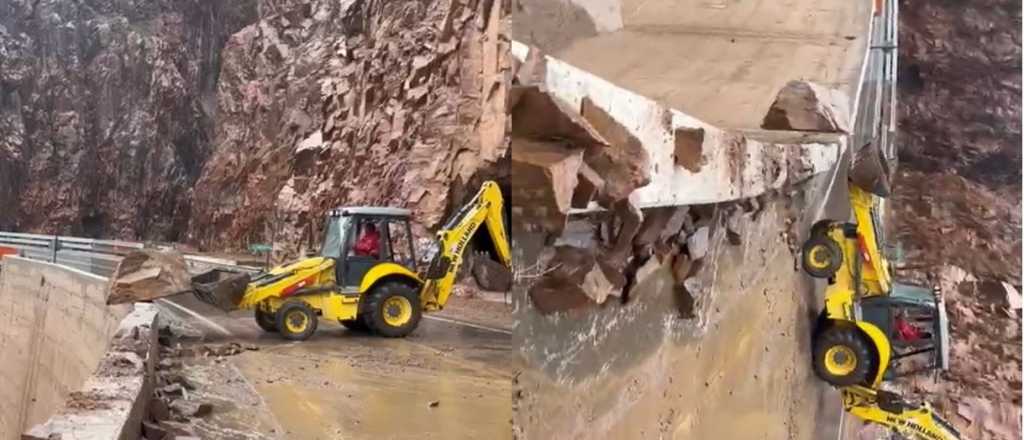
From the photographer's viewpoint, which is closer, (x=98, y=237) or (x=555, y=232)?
(x=555, y=232)

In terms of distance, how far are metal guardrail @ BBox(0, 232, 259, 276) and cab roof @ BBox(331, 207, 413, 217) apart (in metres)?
0.29

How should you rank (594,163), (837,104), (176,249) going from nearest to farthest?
(594,163)
(837,104)
(176,249)

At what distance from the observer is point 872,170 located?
0.60 meters

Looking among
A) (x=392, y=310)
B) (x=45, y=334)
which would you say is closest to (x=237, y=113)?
(x=392, y=310)

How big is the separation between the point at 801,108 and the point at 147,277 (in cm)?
155

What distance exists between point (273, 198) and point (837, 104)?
1.06 metres

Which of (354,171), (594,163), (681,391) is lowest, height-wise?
(681,391)

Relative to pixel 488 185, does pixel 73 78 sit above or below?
above

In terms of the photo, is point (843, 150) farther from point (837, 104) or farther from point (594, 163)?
point (594, 163)

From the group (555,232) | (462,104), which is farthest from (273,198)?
(555,232)

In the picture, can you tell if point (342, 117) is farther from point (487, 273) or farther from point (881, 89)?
point (881, 89)

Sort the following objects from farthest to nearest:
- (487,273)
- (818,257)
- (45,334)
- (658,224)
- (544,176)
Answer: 1. (45,334)
2. (487,273)
3. (818,257)
4. (658,224)
5. (544,176)

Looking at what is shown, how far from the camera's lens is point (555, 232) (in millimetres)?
315

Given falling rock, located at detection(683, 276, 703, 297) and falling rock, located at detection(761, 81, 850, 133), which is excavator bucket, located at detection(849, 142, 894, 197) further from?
falling rock, located at detection(683, 276, 703, 297)
